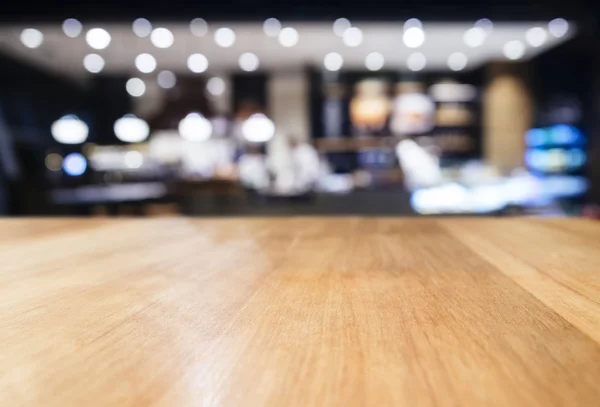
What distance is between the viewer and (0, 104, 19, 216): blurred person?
607cm

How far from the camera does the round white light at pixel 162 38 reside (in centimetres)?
722

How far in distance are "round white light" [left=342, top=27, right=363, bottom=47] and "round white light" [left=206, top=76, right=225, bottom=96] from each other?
3348mm

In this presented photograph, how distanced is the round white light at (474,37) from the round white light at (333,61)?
2197 mm

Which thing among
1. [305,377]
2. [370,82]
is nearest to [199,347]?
[305,377]

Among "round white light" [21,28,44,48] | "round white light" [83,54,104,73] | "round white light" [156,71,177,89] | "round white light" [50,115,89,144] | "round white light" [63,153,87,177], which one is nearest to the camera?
"round white light" [21,28,44,48]

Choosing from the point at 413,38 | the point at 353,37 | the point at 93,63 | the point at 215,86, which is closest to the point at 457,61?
the point at 413,38

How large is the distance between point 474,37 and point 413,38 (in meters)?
0.94

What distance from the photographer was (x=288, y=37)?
25.5ft

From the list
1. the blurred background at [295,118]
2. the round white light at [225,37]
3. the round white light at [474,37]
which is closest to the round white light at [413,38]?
the blurred background at [295,118]

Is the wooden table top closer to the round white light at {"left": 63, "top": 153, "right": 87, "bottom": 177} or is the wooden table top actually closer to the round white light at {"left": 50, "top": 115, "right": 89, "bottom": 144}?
the round white light at {"left": 63, "top": 153, "right": 87, "bottom": 177}

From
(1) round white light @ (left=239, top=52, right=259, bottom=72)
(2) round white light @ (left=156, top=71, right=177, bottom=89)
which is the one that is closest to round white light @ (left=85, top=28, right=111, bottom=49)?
(2) round white light @ (left=156, top=71, right=177, bottom=89)

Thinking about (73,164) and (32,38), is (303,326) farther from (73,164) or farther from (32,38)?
(73,164)

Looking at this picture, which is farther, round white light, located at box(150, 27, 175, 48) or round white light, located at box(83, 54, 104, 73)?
round white light, located at box(83, 54, 104, 73)

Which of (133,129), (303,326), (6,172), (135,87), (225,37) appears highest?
(225,37)
